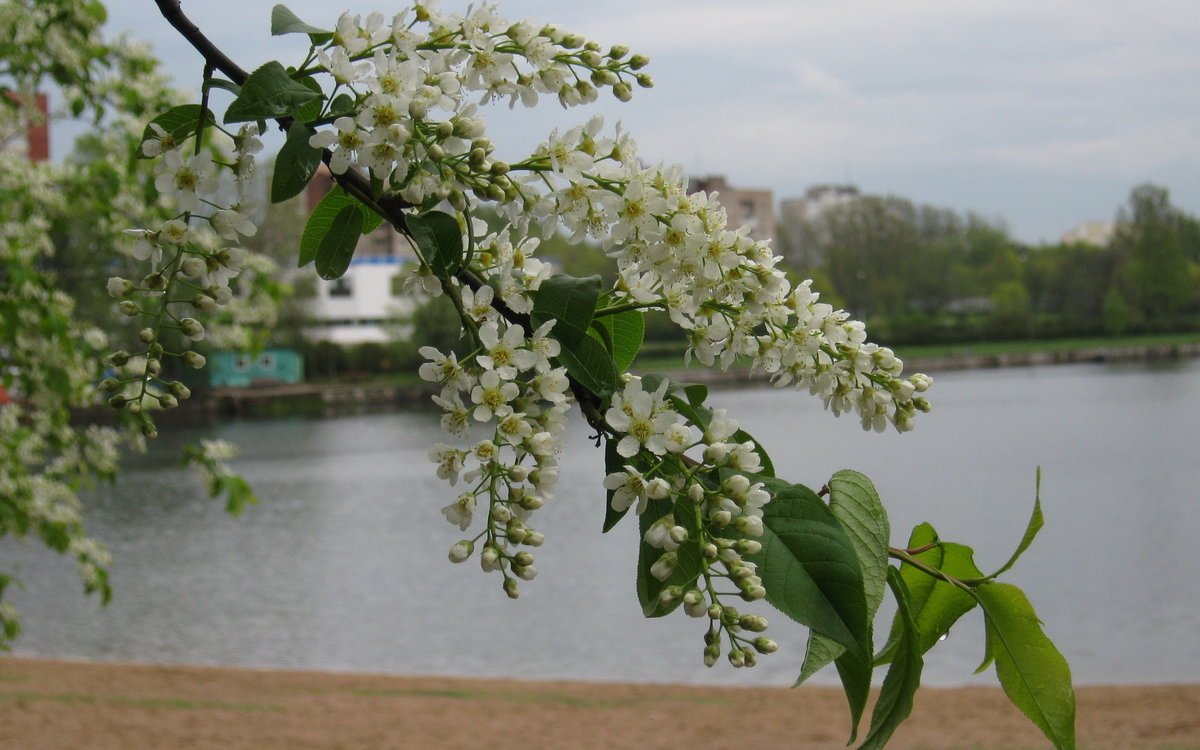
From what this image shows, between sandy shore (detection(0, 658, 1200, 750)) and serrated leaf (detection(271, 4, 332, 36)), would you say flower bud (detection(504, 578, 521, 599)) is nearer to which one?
serrated leaf (detection(271, 4, 332, 36))

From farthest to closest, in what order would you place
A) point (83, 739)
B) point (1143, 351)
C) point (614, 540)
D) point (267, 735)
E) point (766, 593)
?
point (1143, 351) → point (614, 540) → point (267, 735) → point (83, 739) → point (766, 593)

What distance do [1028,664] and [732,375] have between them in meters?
69.1

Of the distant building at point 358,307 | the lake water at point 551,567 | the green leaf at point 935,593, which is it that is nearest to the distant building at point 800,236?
the distant building at point 358,307

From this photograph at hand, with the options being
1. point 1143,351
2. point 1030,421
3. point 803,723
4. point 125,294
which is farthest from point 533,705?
point 1143,351

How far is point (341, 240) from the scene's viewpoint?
1103mm

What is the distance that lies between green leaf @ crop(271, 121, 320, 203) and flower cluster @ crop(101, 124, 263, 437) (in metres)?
0.03

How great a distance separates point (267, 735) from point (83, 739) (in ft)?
4.24

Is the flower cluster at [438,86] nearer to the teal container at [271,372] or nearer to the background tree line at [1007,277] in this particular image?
the teal container at [271,372]

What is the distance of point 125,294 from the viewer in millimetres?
1036

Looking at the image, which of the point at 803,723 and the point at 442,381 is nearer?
the point at 442,381

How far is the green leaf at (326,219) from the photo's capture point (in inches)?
43.9

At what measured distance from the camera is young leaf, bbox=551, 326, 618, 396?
1.01 metres

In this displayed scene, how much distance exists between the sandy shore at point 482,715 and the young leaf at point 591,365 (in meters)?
8.41

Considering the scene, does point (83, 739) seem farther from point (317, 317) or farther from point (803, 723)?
point (317, 317)
